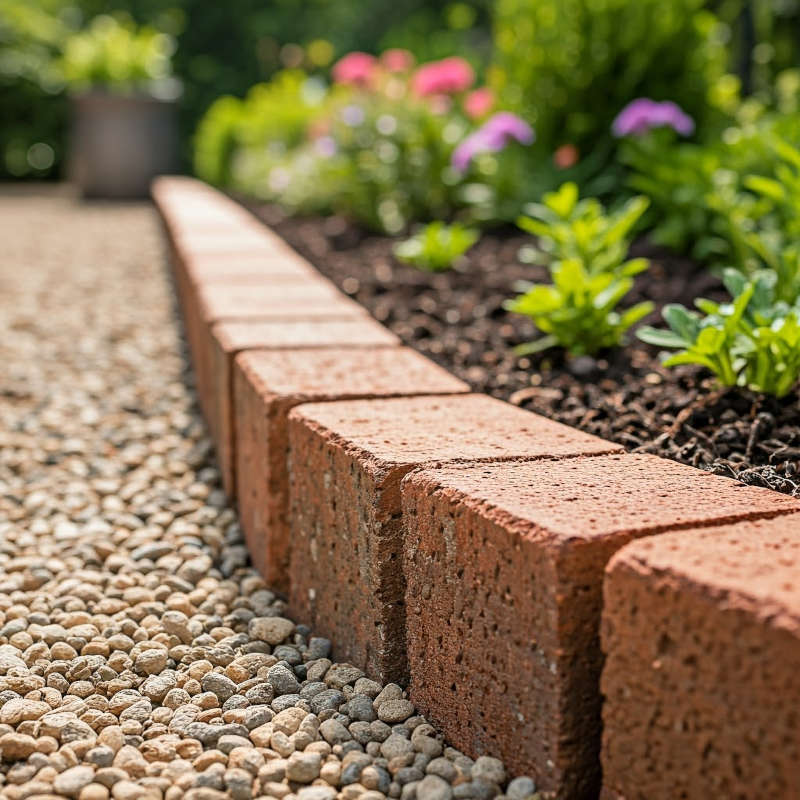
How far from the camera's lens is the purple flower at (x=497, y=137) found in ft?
12.6

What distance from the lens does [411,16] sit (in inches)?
581

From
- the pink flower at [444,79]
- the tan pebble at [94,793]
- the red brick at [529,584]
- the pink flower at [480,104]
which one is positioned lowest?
the tan pebble at [94,793]

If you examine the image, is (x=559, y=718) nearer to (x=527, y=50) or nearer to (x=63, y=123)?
(x=527, y=50)

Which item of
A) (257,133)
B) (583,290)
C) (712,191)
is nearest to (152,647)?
(583,290)

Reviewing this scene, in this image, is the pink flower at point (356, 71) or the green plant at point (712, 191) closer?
the green plant at point (712, 191)

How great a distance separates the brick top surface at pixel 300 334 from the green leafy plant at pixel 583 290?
322mm

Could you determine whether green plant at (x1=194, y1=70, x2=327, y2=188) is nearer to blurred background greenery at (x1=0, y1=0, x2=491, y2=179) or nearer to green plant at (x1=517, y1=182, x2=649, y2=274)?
blurred background greenery at (x1=0, y1=0, x2=491, y2=179)

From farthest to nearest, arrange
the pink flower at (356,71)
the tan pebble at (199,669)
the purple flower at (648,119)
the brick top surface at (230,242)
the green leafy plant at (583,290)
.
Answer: the pink flower at (356,71)
the brick top surface at (230,242)
the purple flower at (648,119)
the green leafy plant at (583,290)
the tan pebble at (199,669)

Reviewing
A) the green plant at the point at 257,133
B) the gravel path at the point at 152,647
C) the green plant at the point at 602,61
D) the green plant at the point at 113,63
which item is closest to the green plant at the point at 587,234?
the gravel path at the point at 152,647

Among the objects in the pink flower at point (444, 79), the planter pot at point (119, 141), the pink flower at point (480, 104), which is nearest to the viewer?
the pink flower at point (480, 104)

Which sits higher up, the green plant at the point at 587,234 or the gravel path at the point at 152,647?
the green plant at the point at 587,234

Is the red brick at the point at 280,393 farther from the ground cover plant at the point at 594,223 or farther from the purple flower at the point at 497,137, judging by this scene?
the purple flower at the point at 497,137

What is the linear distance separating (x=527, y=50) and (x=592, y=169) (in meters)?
0.57

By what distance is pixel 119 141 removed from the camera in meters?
9.13
